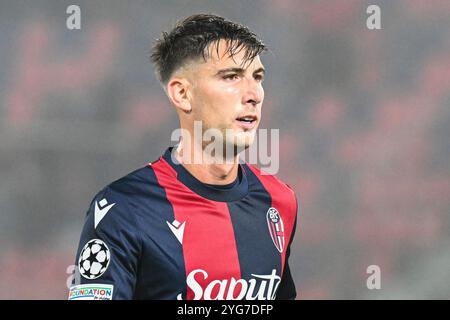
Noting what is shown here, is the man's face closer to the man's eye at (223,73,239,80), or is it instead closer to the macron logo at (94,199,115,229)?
the man's eye at (223,73,239,80)

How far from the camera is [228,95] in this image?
8.57 feet

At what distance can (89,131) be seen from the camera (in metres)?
5.84

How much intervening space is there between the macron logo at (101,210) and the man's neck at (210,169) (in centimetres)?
37

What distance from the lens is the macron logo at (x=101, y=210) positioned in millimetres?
2520

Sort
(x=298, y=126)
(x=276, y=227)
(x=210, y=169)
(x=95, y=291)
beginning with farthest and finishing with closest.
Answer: (x=298, y=126) < (x=276, y=227) < (x=210, y=169) < (x=95, y=291)

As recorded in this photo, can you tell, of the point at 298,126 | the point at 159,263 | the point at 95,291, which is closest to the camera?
the point at 95,291

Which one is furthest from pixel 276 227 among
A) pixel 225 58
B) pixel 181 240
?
pixel 225 58

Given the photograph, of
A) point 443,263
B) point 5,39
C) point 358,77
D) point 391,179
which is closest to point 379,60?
point 358,77

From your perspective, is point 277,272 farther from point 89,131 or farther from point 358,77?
point 358,77

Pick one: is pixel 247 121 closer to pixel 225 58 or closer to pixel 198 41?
pixel 225 58

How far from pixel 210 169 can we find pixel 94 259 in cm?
59

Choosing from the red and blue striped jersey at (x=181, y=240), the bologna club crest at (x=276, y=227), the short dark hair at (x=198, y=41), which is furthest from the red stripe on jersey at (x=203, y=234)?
the short dark hair at (x=198, y=41)

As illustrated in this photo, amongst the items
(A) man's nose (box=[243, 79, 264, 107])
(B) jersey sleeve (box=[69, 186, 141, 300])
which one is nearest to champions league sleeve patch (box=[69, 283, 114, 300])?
(B) jersey sleeve (box=[69, 186, 141, 300])

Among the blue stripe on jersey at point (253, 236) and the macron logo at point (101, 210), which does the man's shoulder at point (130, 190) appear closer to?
the macron logo at point (101, 210)
